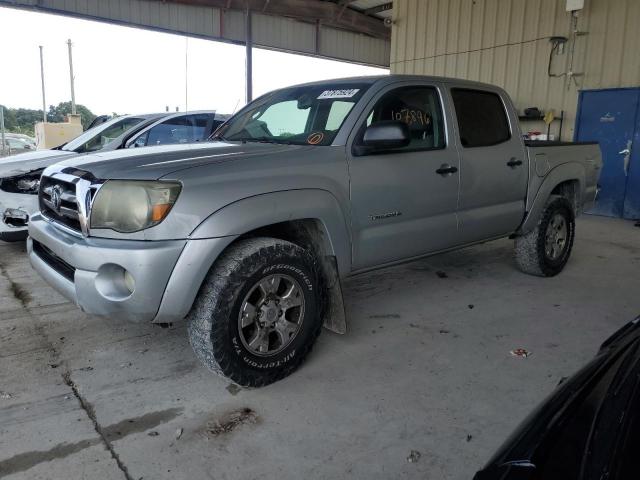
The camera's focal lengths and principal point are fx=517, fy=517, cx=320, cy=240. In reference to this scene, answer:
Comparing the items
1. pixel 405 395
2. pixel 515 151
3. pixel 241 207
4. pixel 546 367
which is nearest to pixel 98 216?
pixel 241 207

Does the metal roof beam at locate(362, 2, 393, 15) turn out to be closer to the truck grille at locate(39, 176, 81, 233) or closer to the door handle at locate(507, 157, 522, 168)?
the door handle at locate(507, 157, 522, 168)

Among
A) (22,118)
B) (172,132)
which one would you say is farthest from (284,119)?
(22,118)

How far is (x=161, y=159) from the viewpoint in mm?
2855

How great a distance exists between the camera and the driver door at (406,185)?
336 cm

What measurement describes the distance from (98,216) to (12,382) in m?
1.19

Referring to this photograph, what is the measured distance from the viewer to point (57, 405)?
2.76 metres

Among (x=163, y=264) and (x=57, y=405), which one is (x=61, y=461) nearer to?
(x=57, y=405)

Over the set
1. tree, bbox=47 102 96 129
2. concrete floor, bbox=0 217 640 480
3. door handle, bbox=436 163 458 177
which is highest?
tree, bbox=47 102 96 129

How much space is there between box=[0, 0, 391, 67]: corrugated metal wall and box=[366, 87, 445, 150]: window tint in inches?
461

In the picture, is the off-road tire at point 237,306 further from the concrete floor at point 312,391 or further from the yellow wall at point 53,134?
the yellow wall at point 53,134

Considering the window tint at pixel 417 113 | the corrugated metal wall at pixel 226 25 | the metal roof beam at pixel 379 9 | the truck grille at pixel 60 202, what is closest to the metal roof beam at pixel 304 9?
the metal roof beam at pixel 379 9

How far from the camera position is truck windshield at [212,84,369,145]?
3.46 metres

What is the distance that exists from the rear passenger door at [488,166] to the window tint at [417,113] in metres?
0.22

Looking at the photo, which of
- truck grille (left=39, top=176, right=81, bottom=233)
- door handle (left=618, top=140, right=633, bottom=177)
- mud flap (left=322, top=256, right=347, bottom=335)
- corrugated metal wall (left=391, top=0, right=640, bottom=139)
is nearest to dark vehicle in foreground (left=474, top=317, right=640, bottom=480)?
mud flap (left=322, top=256, right=347, bottom=335)
